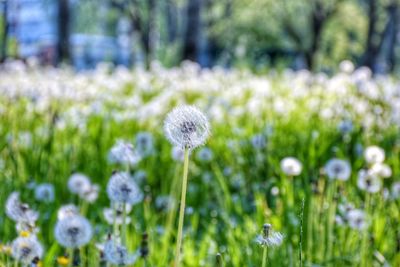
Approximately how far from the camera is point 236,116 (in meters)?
4.70

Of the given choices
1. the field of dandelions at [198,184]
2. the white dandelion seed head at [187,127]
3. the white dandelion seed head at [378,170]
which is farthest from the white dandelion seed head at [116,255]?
the white dandelion seed head at [378,170]

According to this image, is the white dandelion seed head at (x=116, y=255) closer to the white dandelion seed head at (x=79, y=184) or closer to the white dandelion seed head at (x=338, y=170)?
the white dandelion seed head at (x=79, y=184)

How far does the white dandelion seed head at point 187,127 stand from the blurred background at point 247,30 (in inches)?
509

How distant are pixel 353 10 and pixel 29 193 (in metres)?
30.3

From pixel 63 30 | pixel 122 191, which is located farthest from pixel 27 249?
pixel 63 30

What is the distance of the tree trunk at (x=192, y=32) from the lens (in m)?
10.5

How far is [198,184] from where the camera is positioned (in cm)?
329

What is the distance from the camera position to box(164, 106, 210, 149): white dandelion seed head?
1.04 metres

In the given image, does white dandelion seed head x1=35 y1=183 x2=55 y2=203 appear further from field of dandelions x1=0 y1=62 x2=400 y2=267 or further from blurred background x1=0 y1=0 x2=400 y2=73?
blurred background x1=0 y1=0 x2=400 y2=73

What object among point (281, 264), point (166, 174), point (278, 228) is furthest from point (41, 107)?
point (281, 264)

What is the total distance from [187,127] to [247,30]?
33786 mm

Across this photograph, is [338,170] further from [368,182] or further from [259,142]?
[259,142]

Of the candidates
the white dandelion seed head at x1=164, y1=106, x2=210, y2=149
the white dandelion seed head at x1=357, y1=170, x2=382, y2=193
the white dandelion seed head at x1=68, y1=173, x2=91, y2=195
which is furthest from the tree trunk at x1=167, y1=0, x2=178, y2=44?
the white dandelion seed head at x1=164, y1=106, x2=210, y2=149

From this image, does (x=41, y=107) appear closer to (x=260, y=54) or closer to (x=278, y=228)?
(x=278, y=228)
